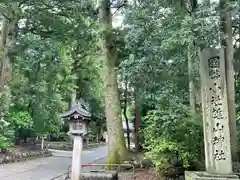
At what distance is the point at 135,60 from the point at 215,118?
400 cm

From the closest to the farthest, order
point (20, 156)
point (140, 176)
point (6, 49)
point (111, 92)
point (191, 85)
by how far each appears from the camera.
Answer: point (191, 85), point (140, 176), point (111, 92), point (6, 49), point (20, 156)

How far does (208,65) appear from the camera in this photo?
7980 millimetres

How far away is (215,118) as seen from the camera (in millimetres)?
7691

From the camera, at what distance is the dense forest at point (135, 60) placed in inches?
358

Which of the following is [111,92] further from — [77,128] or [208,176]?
[208,176]

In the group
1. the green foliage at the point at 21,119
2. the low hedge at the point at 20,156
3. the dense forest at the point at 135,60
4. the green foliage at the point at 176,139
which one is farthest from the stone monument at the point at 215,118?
the green foliage at the point at 21,119

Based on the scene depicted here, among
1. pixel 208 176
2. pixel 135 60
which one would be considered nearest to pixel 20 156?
pixel 135 60

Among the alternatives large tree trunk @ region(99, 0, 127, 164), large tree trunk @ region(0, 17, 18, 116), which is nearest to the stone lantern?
large tree trunk @ region(99, 0, 127, 164)

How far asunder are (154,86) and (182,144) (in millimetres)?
2860

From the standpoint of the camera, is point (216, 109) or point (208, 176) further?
point (216, 109)

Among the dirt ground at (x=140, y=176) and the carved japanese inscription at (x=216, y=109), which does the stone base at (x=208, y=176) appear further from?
the dirt ground at (x=140, y=176)

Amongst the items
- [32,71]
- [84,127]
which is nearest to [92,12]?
[32,71]

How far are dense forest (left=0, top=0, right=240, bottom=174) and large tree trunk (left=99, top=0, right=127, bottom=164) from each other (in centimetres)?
4

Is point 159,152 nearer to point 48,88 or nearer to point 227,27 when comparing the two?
point 227,27
